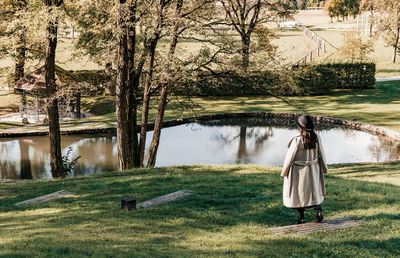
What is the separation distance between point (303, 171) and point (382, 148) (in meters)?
16.7

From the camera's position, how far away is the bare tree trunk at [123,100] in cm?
1575

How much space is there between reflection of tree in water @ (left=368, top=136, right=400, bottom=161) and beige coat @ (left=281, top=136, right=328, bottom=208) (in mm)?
14481

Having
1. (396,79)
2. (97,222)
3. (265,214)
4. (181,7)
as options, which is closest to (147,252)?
(97,222)

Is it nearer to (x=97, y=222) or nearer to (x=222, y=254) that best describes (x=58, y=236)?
(x=97, y=222)

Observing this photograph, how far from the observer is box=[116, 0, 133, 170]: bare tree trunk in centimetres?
1575

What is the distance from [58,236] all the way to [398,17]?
49806mm

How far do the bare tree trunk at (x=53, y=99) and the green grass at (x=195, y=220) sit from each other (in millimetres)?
3698

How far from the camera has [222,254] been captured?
6633 millimetres

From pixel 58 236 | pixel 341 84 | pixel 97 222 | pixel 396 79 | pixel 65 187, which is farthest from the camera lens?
pixel 396 79

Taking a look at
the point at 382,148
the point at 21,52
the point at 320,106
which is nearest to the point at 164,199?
the point at 382,148

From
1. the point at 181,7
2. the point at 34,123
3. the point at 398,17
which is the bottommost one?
the point at 34,123

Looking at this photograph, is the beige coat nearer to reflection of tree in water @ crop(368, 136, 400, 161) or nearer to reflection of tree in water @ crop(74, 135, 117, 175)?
reflection of tree in water @ crop(74, 135, 117, 175)

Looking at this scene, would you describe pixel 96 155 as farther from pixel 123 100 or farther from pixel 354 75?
pixel 354 75

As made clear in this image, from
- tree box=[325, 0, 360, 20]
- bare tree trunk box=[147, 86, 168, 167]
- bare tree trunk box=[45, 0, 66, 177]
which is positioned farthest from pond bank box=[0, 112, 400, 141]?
tree box=[325, 0, 360, 20]
